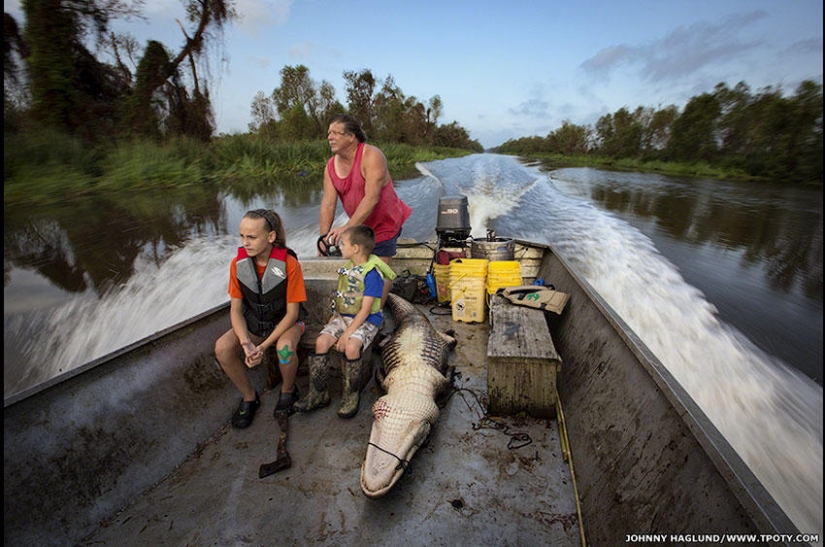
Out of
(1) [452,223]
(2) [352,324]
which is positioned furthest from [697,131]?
(2) [352,324]

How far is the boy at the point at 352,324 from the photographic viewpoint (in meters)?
3.06

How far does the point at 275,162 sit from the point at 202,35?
249 inches

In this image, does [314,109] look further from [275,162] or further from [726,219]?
[726,219]

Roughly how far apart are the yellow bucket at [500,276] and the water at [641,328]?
2.50 m

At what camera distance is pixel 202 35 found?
57.3 feet

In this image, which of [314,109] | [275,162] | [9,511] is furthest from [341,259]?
[314,109]

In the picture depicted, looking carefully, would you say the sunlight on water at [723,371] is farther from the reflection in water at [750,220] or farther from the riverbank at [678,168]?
the riverbank at [678,168]

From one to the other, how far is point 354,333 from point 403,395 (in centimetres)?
68

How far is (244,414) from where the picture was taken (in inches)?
119

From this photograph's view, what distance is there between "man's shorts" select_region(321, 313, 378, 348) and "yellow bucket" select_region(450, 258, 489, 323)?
5.21ft

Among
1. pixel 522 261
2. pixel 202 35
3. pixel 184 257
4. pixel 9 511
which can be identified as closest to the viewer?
pixel 9 511

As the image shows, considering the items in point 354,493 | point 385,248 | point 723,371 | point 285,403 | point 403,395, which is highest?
point 385,248

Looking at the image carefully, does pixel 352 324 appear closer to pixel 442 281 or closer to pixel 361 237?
pixel 361 237

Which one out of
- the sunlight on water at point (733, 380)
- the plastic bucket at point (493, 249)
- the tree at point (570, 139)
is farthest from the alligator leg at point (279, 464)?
the tree at point (570, 139)
